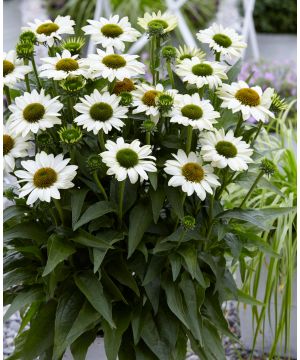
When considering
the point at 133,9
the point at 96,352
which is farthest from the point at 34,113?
the point at 133,9

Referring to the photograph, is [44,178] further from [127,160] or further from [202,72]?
[202,72]

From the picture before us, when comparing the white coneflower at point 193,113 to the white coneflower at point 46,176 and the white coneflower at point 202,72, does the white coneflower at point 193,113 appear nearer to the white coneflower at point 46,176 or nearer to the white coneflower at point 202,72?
the white coneflower at point 202,72

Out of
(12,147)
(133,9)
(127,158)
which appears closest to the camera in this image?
(127,158)

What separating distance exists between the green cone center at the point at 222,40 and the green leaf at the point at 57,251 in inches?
20.8

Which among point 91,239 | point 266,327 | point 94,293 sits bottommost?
point 266,327

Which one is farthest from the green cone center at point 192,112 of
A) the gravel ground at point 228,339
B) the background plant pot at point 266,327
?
the gravel ground at point 228,339

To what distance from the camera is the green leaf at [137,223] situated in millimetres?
1254

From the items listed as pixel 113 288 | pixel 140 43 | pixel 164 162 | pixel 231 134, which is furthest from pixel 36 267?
pixel 140 43

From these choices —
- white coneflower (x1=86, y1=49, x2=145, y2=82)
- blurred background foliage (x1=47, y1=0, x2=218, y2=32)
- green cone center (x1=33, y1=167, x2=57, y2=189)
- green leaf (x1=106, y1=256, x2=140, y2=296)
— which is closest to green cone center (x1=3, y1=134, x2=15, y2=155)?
green cone center (x1=33, y1=167, x2=57, y2=189)

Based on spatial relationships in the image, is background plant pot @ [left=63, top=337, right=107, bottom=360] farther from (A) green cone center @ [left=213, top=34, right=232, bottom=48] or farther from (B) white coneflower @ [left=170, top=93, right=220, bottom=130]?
(A) green cone center @ [left=213, top=34, right=232, bottom=48]

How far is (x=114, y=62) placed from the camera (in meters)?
A: 1.28

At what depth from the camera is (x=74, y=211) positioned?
1.23 m

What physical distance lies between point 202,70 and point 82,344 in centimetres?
61

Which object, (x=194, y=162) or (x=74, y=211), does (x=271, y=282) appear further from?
(x=74, y=211)
